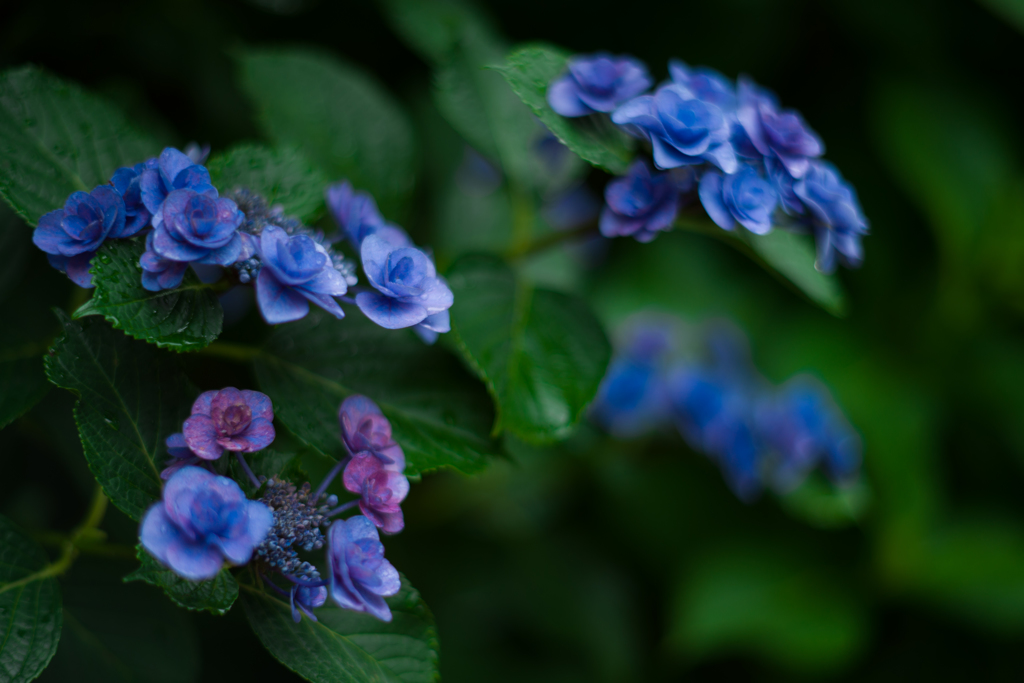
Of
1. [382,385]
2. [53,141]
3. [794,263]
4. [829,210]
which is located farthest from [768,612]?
[53,141]

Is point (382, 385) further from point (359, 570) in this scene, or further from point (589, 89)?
point (589, 89)

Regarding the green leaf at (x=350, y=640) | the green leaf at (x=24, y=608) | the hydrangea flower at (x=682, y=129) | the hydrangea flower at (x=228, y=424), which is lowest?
the green leaf at (x=24, y=608)

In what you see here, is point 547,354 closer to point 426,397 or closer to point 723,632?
point 426,397

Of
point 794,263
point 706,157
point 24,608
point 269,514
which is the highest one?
point 706,157

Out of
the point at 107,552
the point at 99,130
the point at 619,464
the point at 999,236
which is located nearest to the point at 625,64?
the point at 99,130

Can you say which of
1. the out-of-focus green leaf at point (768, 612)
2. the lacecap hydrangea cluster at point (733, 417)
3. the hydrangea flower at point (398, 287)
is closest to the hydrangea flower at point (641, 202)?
the hydrangea flower at point (398, 287)

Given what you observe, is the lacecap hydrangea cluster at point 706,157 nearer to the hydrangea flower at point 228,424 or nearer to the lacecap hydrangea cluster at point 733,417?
the hydrangea flower at point 228,424
